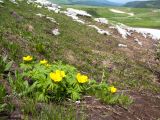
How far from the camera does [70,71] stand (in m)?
8.04

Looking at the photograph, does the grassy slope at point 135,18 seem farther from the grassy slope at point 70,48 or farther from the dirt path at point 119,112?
the dirt path at point 119,112

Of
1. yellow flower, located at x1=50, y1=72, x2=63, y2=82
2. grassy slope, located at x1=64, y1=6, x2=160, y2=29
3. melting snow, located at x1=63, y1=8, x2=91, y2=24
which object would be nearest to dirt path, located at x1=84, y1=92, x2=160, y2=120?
yellow flower, located at x1=50, y1=72, x2=63, y2=82

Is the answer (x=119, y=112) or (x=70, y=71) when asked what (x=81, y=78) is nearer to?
(x=70, y=71)

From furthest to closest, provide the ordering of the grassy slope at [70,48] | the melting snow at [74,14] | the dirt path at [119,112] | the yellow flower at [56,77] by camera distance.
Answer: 1. the melting snow at [74,14]
2. the grassy slope at [70,48]
3. the dirt path at [119,112]
4. the yellow flower at [56,77]

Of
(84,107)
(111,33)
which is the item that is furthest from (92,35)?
(84,107)

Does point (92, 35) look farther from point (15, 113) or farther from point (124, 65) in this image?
point (15, 113)

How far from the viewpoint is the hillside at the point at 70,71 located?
7.25 meters

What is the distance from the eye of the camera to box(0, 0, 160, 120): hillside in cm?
725

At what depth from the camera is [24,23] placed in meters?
18.2

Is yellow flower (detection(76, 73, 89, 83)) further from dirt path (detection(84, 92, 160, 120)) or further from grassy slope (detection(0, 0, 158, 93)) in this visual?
grassy slope (detection(0, 0, 158, 93))

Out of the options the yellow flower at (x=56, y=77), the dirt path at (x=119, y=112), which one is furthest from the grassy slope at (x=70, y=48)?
the yellow flower at (x=56, y=77)

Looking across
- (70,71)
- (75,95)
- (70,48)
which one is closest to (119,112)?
(75,95)

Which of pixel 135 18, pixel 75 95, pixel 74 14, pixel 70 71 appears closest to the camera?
pixel 75 95

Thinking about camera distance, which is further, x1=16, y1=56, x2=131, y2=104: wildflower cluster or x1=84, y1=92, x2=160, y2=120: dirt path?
x1=84, y1=92, x2=160, y2=120: dirt path
